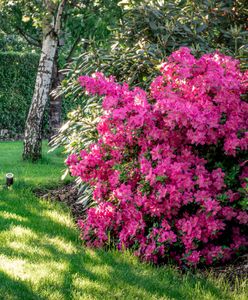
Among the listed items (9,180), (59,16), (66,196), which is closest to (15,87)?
(59,16)

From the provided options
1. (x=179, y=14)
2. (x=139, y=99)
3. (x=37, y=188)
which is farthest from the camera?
(x=37, y=188)

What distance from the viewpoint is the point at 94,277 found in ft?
12.9

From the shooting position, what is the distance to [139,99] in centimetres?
458

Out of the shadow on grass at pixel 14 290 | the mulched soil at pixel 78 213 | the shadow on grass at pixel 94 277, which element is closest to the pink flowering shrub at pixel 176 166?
the mulched soil at pixel 78 213

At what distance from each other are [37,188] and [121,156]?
8.92 ft

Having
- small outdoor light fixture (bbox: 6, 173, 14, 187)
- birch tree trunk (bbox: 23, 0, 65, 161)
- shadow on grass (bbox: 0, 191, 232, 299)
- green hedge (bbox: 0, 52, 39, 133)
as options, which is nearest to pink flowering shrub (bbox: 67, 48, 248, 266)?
shadow on grass (bbox: 0, 191, 232, 299)

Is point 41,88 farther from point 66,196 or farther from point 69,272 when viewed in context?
point 69,272

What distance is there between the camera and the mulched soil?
407 cm

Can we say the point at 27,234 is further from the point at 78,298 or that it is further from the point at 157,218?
the point at 78,298

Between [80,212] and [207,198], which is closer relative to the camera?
[207,198]

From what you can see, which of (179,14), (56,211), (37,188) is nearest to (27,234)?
(56,211)

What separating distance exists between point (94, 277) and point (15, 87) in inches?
459

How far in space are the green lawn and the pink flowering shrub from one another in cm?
27

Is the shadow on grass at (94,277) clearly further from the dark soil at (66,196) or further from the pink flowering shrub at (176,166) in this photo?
the dark soil at (66,196)
